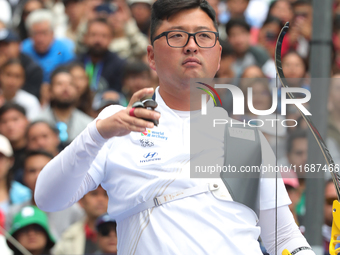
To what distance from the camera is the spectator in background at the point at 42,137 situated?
5.07 meters

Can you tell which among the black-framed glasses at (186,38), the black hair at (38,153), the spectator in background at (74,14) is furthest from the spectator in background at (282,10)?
the black-framed glasses at (186,38)

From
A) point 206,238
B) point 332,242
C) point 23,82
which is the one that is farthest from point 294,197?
point 23,82

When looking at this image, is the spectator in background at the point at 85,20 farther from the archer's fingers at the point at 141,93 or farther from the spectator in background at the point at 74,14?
the archer's fingers at the point at 141,93

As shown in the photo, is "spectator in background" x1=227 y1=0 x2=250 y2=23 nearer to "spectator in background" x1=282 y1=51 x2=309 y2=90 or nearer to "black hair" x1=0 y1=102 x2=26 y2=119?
"spectator in background" x1=282 y1=51 x2=309 y2=90

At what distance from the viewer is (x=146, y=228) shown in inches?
82.4

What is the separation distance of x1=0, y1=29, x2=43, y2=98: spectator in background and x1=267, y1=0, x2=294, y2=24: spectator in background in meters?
3.17

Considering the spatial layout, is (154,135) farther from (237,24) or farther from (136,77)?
(237,24)

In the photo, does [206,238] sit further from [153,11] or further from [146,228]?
[153,11]

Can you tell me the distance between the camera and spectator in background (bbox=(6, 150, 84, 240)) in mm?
4402

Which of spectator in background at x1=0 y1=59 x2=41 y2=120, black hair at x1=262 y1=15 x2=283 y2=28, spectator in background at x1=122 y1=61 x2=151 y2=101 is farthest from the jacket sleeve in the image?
black hair at x1=262 y1=15 x2=283 y2=28

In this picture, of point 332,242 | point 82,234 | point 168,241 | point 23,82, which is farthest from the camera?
point 23,82

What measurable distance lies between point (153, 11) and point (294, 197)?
1.43m

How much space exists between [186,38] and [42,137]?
3130mm

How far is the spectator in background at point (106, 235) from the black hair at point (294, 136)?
167 centimetres
